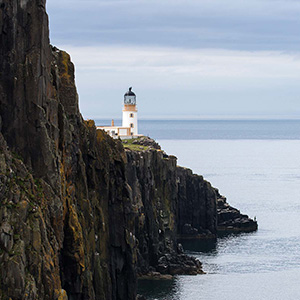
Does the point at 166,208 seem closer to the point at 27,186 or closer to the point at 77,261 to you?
the point at 77,261

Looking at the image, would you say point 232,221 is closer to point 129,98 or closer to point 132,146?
point 132,146

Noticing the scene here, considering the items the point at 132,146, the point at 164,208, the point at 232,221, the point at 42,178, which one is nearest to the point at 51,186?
the point at 42,178

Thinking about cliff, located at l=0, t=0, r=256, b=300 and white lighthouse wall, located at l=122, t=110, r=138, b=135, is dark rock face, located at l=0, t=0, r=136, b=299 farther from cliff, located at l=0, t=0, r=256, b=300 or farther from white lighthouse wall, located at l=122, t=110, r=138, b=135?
white lighthouse wall, located at l=122, t=110, r=138, b=135

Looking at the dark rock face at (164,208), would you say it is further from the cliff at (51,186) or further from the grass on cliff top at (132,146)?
the cliff at (51,186)

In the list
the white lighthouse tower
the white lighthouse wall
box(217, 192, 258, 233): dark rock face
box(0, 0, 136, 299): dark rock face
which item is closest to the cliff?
box(0, 0, 136, 299): dark rock face

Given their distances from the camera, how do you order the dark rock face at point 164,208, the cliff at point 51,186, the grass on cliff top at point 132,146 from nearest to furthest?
the cliff at point 51,186 < the dark rock face at point 164,208 < the grass on cliff top at point 132,146

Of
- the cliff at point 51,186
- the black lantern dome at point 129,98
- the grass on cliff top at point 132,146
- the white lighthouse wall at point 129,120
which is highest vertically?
the black lantern dome at point 129,98

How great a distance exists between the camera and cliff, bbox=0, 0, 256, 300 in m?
59.6

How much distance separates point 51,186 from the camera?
66.5 metres

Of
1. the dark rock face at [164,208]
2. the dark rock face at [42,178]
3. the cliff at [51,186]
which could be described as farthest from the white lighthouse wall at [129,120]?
the dark rock face at [42,178]

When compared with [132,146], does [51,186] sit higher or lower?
lower

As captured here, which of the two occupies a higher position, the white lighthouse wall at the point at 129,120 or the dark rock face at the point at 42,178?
the white lighthouse wall at the point at 129,120

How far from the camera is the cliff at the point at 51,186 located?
59.6 meters

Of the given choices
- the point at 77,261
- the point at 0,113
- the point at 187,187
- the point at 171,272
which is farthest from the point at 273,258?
the point at 0,113
